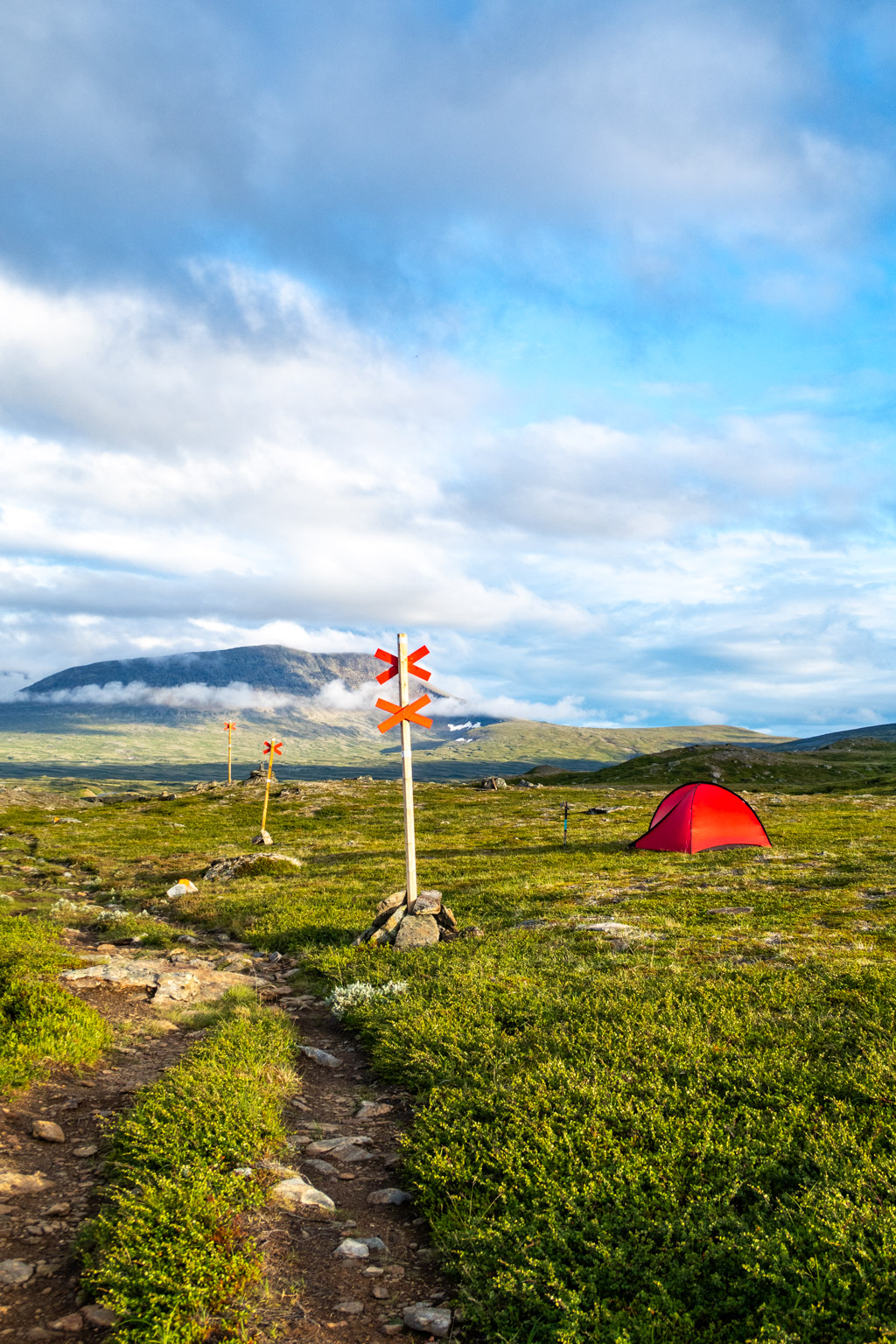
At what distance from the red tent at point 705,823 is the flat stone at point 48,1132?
88.7ft

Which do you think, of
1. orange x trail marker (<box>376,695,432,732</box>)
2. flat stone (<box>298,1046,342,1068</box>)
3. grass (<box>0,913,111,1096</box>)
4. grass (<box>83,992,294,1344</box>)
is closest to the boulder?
orange x trail marker (<box>376,695,432,732</box>)

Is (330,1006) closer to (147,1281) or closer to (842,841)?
(147,1281)

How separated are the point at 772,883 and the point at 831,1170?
18.0 metres

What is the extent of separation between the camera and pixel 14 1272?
6125 mm

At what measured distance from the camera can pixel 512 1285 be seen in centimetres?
598

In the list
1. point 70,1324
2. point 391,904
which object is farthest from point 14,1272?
point 391,904

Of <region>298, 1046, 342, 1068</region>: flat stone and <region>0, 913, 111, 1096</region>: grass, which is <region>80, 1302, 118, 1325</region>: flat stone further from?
<region>298, 1046, 342, 1068</region>: flat stone

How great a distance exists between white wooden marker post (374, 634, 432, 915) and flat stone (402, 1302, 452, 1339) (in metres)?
12.3

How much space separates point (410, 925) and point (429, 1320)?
38.0 feet

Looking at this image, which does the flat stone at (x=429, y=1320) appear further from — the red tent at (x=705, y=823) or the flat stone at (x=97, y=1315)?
the red tent at (x=705, y=823)

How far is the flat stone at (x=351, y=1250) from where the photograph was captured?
6785 mm

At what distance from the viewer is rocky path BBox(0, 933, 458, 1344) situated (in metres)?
5.91

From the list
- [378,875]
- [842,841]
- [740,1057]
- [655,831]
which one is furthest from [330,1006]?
[842,841]

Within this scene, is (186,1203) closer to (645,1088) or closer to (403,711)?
(645,1088)
